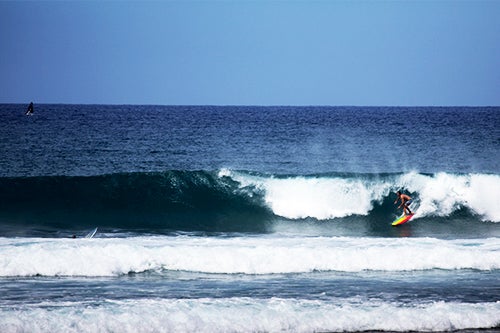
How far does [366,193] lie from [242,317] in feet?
46.0

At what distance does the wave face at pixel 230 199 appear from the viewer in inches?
834

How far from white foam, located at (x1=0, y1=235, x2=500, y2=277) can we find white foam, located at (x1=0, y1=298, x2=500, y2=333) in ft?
8.89

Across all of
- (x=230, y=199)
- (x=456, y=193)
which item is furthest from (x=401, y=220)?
(x=230, y=199)

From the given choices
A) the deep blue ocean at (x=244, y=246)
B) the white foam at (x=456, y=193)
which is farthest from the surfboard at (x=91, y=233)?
the white foam at (x=456, y=193)

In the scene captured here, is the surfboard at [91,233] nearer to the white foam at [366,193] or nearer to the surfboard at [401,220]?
the white foam at [366,193]

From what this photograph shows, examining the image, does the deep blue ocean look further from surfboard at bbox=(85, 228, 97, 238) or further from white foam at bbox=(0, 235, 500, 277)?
surfboard at bbox=(85, 228, 97, 238)

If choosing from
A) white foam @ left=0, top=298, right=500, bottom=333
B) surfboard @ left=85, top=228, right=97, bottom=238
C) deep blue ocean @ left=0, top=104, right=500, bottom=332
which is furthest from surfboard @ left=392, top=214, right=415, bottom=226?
white foam @ left=0, top=298, right=500, bottom=333

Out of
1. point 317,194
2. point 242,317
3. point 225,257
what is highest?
point 317,194

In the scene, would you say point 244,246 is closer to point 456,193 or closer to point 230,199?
point 230,199

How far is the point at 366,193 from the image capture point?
2412 cm

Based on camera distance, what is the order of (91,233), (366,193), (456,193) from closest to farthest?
(91,233), (366,193), (456,193)

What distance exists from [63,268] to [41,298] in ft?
6.76

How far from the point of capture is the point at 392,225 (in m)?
21.7

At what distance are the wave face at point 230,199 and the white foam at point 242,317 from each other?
29.2 feet
